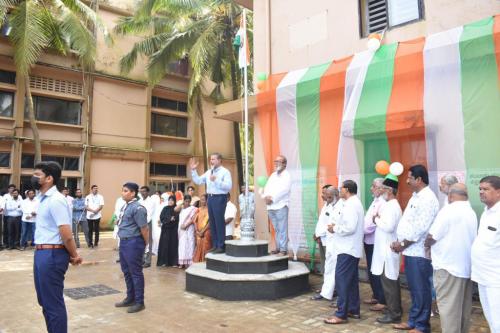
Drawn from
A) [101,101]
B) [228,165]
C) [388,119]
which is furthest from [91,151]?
[388,119]

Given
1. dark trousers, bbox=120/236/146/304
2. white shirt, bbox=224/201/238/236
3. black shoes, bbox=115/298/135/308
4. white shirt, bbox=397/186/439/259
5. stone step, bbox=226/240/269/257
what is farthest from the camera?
white shirt, bbox=224/201/238/236

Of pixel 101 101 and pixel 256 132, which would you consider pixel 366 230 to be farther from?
pixel 101 101

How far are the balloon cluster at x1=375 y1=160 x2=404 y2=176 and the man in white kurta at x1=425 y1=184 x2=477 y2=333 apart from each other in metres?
2.01

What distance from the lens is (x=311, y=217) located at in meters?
7.17

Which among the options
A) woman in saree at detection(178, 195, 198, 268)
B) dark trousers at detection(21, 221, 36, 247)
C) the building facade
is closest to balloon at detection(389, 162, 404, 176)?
woman in saree at detection(178, 195, 198, 268)

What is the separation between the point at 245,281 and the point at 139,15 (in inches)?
492

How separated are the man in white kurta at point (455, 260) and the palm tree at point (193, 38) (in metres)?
11.1

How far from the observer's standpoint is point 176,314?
17.0 feet

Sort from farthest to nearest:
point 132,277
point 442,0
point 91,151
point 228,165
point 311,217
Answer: point 228,165 < point 91,151 < point 311,217 < point 442,0 < point 132,277

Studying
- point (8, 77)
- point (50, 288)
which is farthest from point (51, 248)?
point (8, 77)

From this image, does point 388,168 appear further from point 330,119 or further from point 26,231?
point 26,231

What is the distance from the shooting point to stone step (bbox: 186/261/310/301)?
5.77 metres

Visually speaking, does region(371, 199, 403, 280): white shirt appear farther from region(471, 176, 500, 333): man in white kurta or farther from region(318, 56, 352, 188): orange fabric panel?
region(318, 56, 352, 188): orange fabric panel

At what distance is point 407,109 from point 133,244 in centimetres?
436
